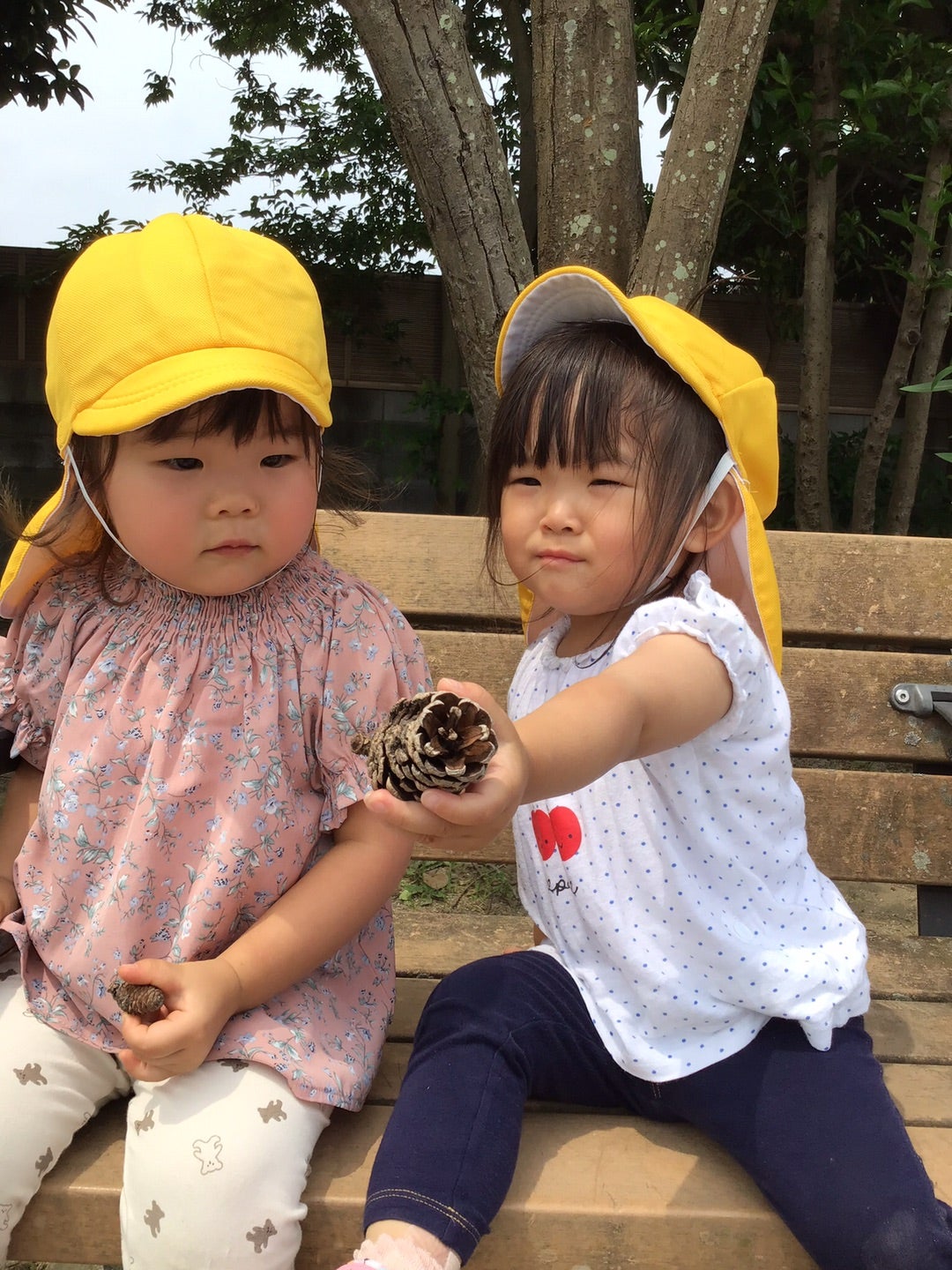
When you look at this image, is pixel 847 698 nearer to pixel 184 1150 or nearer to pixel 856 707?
pixel 856 707

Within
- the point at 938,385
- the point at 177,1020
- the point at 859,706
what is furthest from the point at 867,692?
the point at 177,1020

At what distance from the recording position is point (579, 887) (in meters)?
1.51

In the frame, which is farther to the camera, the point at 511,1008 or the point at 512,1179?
the point at 511,1008

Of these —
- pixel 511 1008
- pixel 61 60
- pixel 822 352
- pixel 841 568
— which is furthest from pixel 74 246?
pixel 511 1008

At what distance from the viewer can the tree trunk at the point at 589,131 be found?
249cm

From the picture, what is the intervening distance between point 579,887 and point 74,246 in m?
5.72

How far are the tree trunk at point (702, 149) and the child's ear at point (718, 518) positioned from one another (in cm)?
107

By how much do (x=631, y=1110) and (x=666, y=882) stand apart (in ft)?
0.96

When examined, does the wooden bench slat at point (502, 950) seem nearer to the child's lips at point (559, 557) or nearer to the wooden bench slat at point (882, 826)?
the wooden bench slat at point (882, 826)

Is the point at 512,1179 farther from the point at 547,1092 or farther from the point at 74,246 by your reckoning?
the point at 74,246

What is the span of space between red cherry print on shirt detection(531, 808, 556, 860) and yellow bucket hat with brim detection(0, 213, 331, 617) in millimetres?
598

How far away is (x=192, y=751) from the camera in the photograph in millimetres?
1433

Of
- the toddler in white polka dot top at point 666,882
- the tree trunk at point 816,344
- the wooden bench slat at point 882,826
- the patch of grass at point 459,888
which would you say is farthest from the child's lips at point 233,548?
the tree trunk at point 816,344

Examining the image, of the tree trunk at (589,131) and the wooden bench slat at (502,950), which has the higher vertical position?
the tree trunk at (589,131)
